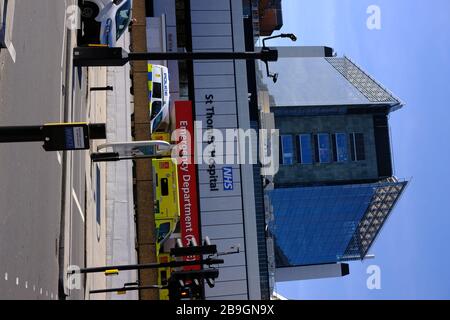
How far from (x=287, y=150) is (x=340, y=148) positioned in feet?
24.5

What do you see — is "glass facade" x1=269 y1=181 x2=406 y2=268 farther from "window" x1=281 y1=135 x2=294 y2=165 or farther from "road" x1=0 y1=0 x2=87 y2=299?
"road" x1=0 y1=0 x2=87 y2=299

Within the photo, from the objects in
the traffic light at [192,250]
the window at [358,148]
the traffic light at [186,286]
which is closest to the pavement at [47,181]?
the traffic light at [186,286]

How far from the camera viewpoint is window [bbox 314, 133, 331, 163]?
8531 centimetres

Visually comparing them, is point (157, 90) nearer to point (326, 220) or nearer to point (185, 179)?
point (185, 179)

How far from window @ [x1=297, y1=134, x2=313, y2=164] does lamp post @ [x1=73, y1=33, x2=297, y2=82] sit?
72599mm

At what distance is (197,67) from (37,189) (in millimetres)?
26688

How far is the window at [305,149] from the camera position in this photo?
84.6 m

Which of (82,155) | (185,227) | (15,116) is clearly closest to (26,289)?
(15,116)

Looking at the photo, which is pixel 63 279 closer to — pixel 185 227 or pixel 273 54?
pixel 273 54

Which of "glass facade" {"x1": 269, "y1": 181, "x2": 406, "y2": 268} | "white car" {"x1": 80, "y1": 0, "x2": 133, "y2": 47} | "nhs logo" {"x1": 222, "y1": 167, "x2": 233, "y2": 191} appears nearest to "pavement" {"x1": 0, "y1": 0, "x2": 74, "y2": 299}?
"white car" {"x1": 80, "y1": 0, "x2": 133, "y2": 47}

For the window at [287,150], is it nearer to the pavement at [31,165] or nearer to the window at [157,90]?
the window at [157,90]

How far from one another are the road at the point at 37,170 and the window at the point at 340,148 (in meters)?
71.9

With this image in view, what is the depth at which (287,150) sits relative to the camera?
277 feet

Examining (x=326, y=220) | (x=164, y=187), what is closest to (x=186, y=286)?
(x=164, y=187)
